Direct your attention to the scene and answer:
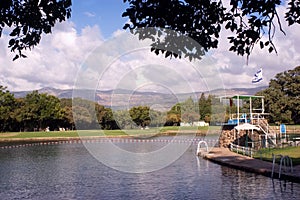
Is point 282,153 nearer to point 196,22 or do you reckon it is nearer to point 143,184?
point 143,184

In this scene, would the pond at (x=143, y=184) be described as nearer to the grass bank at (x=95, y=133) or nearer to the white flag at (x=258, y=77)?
the white flag at (x=258, y=77)

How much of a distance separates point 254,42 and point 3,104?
8499 cm

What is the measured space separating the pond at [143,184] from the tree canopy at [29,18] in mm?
11938

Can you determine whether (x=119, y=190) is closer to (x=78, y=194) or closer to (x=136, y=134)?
(x=78, y=194)

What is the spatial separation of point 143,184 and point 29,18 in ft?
50.9

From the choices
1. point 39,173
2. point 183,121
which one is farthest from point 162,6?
point 183,121

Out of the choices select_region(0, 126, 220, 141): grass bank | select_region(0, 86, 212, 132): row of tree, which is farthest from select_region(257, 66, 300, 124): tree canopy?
select_region(0, 86, 212, 132): row of tree

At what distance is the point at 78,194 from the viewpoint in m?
18.5

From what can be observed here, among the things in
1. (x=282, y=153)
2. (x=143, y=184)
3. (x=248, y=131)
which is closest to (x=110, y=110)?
(x=248, y=131)

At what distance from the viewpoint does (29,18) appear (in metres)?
6.19

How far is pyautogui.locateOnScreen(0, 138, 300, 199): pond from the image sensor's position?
17578mm

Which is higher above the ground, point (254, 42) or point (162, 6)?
point (162, 6)

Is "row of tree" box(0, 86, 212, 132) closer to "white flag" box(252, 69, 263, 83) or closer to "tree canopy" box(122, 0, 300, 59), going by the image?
"white flag" box(252, 69, 263, 83)

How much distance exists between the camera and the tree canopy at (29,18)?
6172 mm
